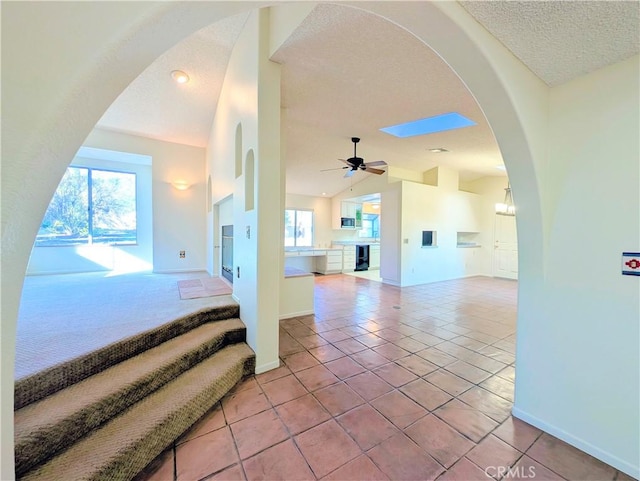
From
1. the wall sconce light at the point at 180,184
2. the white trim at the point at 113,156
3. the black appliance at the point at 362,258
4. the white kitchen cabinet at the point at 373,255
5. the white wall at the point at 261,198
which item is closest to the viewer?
Answer: the white wall at the point at 261,198

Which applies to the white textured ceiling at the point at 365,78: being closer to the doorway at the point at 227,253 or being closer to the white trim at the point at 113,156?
the white trim at the point at 113,156

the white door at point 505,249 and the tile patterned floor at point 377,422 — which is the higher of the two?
the white door at point 505,249

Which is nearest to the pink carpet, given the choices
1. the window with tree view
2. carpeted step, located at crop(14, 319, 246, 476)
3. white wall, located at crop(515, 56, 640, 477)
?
carpeted step, located at crop(14, 319, 246, 476)

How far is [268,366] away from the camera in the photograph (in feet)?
8.25

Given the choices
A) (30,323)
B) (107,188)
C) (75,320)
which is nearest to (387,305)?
(75,320)

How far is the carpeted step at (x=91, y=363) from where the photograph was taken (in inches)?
59.1

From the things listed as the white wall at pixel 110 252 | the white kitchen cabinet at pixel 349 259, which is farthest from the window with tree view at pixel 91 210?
the white kitchen cabinet at pixel 349 259

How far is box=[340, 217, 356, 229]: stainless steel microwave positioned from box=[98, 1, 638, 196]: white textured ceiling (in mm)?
2512

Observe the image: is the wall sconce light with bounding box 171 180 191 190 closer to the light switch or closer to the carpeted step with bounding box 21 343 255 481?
the carpeted step with bounding box 21 343 255 481

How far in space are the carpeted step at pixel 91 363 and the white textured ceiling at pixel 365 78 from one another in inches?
109

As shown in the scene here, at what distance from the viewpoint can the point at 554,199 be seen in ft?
5.67

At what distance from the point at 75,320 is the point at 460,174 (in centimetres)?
875

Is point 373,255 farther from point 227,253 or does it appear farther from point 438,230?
point 227,253

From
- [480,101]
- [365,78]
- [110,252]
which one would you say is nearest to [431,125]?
A: [365,78]
